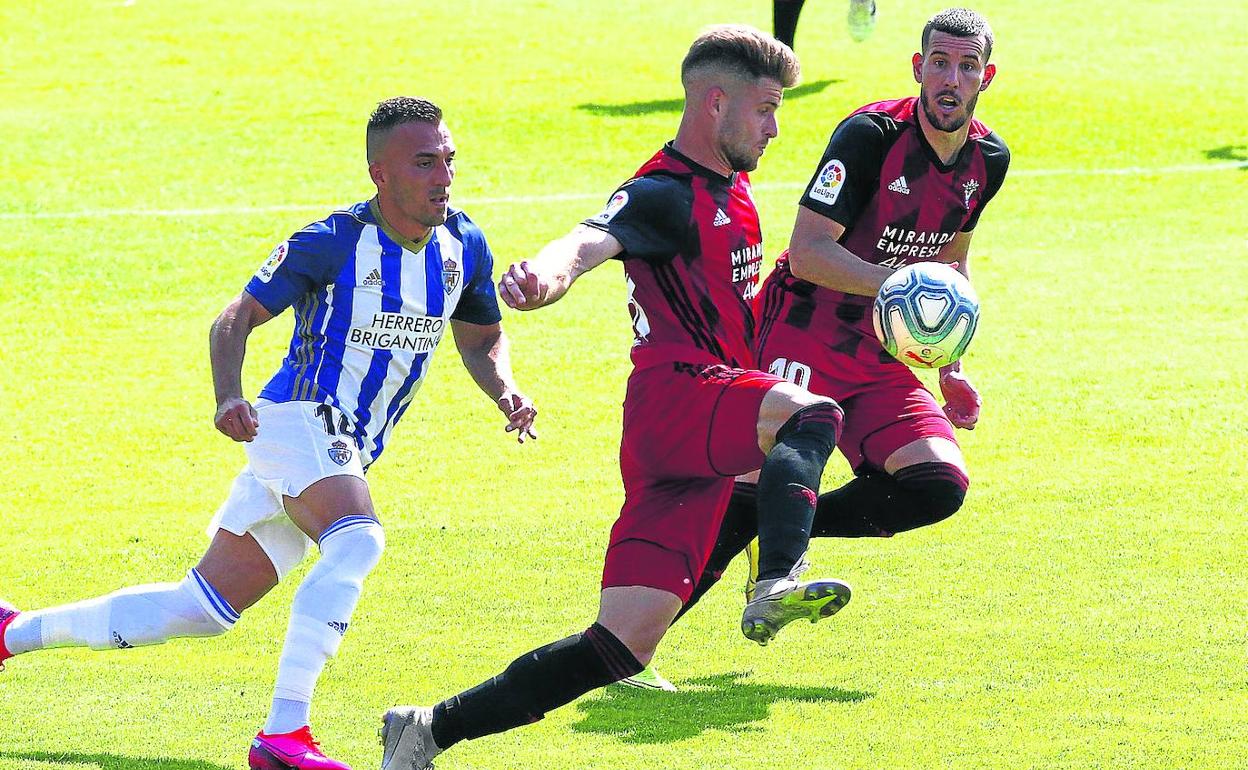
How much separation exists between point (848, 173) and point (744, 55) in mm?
1212

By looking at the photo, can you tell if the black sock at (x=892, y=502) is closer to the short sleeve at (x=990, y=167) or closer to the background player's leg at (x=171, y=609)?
the short sleeve at (x=990, y=167)

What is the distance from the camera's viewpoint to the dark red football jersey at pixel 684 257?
18.9ft

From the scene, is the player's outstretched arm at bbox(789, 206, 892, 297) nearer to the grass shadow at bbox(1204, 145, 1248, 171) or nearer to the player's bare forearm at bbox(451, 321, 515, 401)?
the player's bare forearm at bbox(451, 321, 515, 401)

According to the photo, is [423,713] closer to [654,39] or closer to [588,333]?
[588,333]

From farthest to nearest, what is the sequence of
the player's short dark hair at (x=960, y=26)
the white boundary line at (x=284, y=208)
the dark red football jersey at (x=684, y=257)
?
the white boundary line at (x=284, y=208)
the player's short dark hair at (x=960, y=26)
the dark red football jersey at (x=684, y=257)

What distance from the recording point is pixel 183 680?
6691 mm

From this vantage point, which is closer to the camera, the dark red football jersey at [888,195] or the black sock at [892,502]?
the black sock at [892,502]

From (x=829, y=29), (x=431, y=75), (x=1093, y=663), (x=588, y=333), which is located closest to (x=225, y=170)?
(x=431, y=75)

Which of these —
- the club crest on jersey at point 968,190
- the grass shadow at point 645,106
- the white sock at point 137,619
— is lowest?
the white sock at point 137,619

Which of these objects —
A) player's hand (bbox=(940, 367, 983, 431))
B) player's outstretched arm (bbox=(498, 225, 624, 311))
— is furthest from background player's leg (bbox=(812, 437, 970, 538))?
player's outstretched arm (bbox=(498, 225, 624, 311))

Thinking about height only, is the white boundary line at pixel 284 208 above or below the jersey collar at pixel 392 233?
above

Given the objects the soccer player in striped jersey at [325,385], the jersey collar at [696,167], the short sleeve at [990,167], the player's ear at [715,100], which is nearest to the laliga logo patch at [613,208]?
the jersey collar at [696,167]

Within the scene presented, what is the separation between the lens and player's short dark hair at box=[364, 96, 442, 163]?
5984mm

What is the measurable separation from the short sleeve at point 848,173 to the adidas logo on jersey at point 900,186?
0.07 meters
